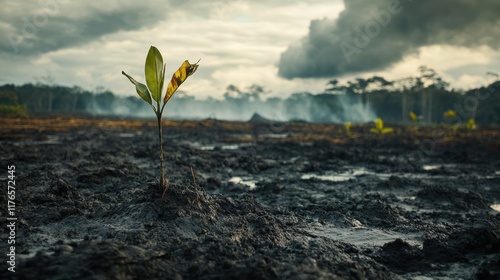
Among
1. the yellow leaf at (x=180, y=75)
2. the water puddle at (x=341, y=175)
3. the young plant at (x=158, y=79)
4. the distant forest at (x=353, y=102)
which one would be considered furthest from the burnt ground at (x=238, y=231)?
the distant forest at (x=353, y=102)

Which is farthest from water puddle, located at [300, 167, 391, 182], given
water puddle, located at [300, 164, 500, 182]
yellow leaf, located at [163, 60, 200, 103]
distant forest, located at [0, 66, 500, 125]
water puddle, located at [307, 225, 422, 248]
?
distant forest, located at [0, 66, 500, 125]

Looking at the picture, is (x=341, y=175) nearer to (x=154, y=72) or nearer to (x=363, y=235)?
(x=363, y=235)

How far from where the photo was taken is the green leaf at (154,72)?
3.69 m

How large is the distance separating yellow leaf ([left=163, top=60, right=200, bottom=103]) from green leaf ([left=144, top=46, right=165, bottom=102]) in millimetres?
96

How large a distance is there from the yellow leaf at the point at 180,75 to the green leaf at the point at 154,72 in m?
A: 0.10

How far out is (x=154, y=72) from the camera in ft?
12.3

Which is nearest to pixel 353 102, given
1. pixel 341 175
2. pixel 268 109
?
pixel 268 109

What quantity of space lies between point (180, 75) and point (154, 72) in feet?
0.89

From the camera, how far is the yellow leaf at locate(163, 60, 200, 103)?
3656 millimetres

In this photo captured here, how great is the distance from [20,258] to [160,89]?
195 cm

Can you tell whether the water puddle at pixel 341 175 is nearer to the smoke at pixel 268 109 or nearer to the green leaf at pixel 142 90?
the green leaf at pixel 142 90

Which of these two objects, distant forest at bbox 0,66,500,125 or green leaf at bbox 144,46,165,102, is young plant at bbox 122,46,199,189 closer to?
green leaf at bbox 144,46,165,102

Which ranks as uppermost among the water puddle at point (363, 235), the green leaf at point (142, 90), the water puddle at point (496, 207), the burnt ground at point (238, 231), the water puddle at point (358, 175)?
the green leaf at point (142, 90)

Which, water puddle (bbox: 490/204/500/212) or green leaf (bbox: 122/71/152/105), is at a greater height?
green leaf (bbox: 122/71/152/105)
